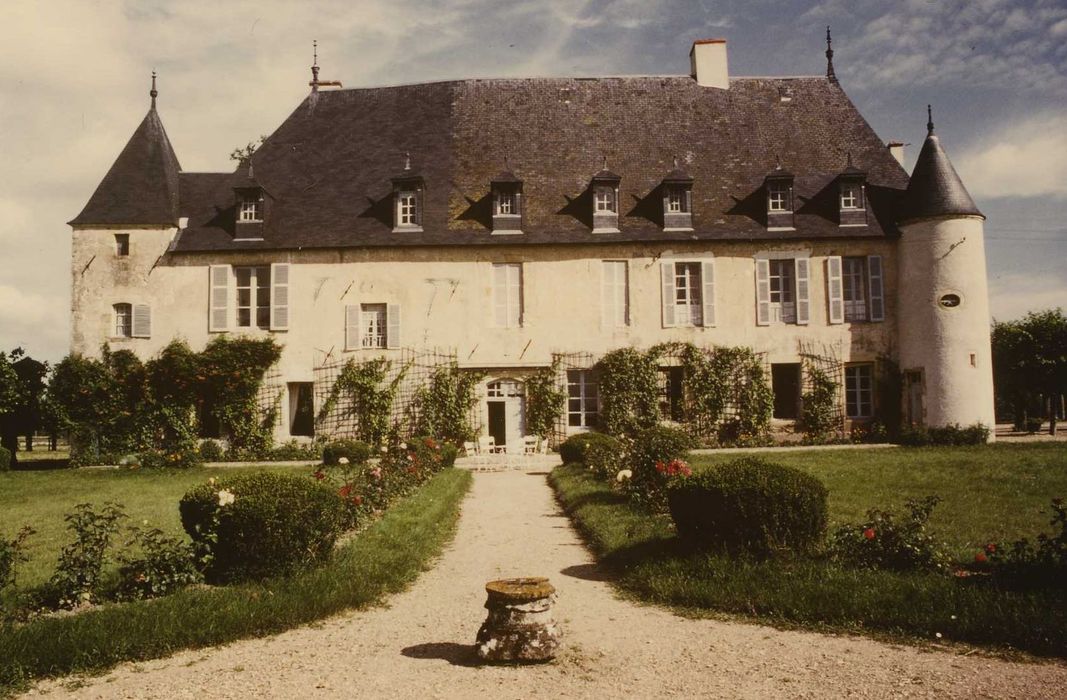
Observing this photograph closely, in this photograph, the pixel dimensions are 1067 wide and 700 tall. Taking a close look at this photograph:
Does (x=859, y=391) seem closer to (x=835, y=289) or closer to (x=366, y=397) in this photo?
(x=835, y=289)

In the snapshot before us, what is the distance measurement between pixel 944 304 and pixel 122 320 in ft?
67.8

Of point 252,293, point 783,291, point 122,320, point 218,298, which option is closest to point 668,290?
point 783,291

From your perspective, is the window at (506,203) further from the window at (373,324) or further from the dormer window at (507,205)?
the window at (373,324)

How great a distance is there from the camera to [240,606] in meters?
6.30

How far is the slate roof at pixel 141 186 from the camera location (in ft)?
69.2

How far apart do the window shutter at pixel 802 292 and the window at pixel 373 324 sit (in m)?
→ 10.7

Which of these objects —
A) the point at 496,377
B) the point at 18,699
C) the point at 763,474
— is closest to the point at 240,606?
the point at 18,699

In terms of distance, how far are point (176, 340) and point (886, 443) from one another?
18023 mm

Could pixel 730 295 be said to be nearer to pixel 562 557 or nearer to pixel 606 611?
pixel 562 557

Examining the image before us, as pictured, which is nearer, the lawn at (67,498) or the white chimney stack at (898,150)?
the lawn at (67,498)

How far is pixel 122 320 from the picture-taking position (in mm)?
21016

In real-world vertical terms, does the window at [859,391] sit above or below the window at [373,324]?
below

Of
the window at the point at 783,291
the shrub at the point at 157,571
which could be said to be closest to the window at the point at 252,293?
the window at the point at 783,291

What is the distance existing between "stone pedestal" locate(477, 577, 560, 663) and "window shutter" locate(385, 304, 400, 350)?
15.8 metres
